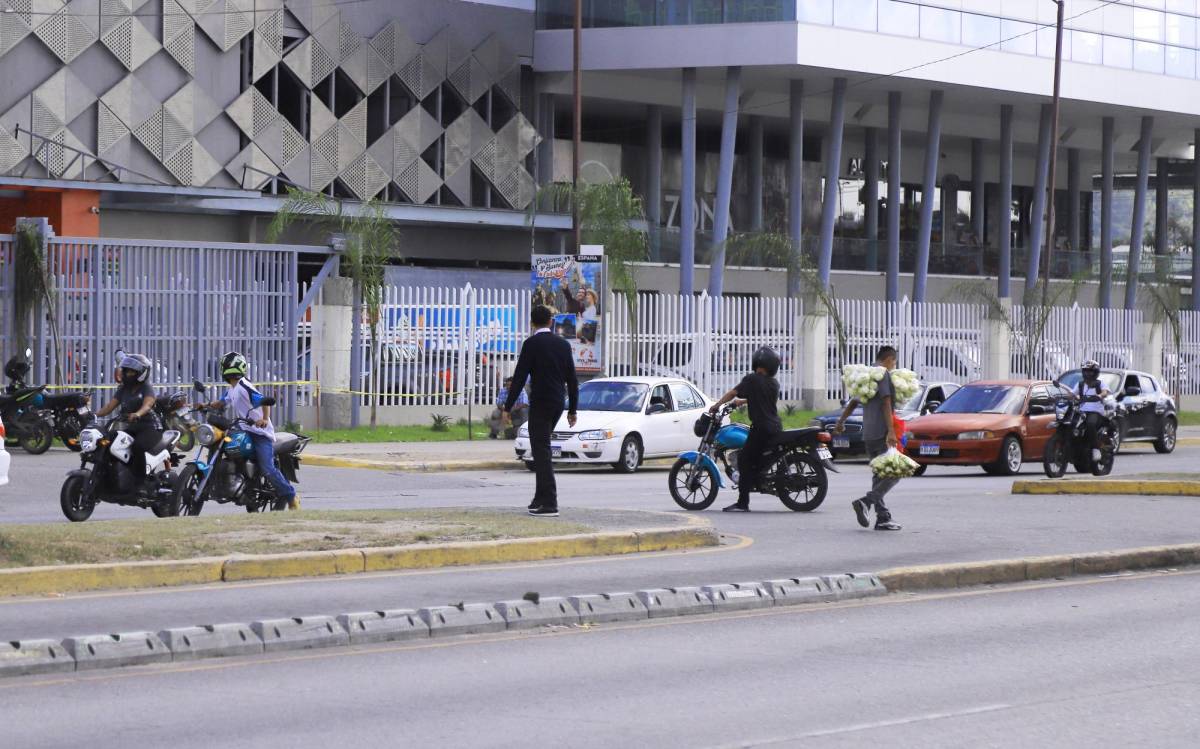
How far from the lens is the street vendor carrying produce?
16547 millimetres

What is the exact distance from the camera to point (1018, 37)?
53.2m

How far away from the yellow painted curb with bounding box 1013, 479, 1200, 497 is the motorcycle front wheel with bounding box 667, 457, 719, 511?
179 inches

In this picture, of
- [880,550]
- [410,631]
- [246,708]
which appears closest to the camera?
[246,708]

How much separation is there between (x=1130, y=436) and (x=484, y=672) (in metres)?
25.9

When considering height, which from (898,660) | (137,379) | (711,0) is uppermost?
(711,0)

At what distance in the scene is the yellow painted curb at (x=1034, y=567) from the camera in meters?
13.2

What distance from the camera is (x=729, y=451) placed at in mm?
19250

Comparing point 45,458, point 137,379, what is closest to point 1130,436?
point 45,458

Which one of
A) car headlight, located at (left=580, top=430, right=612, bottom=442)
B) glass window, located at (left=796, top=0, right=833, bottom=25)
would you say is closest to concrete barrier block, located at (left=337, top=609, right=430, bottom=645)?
car headlight, located at (left=580, top=430, right=612, bottom=442)

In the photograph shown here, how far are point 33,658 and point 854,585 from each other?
5.94 meters

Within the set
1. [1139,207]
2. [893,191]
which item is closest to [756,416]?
[893,191]

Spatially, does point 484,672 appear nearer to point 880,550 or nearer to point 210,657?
point 210,657

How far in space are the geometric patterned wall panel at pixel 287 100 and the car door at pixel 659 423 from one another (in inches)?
772

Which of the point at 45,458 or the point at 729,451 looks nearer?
the point at 729,451
